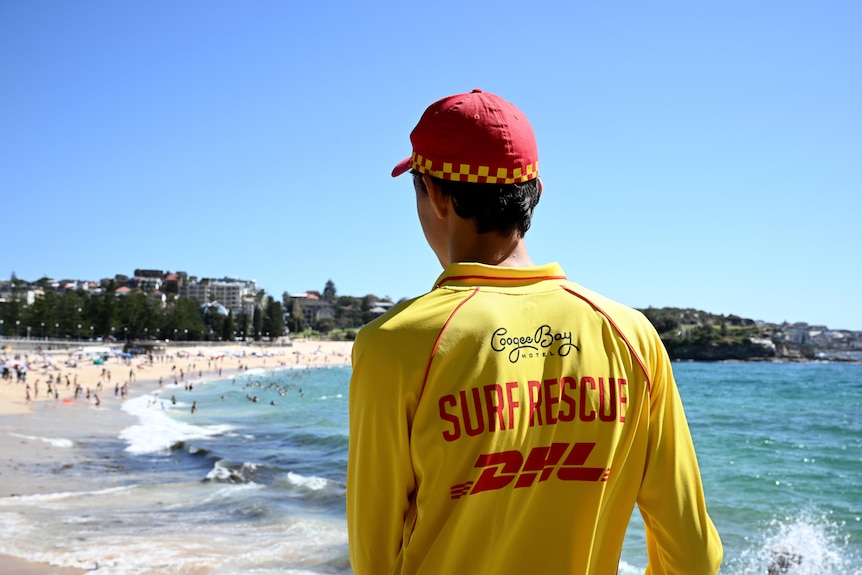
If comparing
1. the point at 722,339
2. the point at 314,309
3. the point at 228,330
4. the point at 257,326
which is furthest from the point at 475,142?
the point at 314,309

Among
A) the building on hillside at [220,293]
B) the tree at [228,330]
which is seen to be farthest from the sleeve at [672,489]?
the building on hillside at [220,293]

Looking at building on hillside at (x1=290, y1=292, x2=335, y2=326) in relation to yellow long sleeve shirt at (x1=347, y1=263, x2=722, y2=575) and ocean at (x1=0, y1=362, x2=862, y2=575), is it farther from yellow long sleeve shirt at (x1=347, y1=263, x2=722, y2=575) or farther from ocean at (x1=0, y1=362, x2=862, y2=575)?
yellow long sleeve shirt at (x1=347, y1=263, x2=722, y2=575)

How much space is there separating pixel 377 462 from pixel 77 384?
2004 inches

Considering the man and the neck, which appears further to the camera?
the neck

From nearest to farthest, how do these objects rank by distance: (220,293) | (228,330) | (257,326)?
(228,330), (257,326), (220,293)

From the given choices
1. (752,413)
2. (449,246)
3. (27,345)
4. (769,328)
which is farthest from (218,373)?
(769,328)

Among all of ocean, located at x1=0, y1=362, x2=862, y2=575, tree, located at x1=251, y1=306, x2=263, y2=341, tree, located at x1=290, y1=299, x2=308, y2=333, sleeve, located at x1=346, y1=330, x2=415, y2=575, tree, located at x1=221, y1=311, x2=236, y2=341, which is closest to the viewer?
sleeve, located at x1=346, y1=330, x2=415, y2=575

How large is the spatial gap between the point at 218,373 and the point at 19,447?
51.7 metres

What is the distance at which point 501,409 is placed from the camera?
1.17 meters

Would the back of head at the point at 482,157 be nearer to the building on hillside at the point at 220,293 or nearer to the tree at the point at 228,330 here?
the tree at the point at 228,330

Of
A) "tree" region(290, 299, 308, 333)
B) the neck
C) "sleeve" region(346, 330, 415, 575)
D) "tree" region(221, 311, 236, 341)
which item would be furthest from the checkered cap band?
"tree" region(290, 299, 308, 333)

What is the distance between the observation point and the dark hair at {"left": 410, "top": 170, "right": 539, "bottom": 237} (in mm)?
1291

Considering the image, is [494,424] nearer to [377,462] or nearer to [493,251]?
[377,462]

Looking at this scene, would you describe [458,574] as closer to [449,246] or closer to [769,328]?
[449,246]
